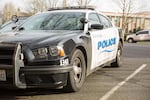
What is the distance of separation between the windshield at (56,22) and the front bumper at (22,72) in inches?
57.0

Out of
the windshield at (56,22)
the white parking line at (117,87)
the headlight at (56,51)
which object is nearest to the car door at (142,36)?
the white parking line at (117,87)

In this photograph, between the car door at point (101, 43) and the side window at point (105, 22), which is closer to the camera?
the car door at point (101, 43)

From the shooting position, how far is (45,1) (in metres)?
35.2

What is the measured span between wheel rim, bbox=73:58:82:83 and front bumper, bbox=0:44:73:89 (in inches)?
21.0

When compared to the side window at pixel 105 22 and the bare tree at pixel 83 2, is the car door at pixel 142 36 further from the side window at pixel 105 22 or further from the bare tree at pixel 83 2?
the side window at pixel 105 22

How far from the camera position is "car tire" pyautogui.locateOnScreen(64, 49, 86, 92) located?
16.7 feet

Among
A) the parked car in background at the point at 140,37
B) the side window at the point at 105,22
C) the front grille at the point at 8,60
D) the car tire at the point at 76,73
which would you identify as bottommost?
the parked car in background at the point at 140,37

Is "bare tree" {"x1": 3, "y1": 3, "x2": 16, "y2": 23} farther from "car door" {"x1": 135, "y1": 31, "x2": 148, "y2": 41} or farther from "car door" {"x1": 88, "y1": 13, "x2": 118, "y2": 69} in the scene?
"car door" {"x1": 88, "y1": 13, "x2": 118, "y2": 69}

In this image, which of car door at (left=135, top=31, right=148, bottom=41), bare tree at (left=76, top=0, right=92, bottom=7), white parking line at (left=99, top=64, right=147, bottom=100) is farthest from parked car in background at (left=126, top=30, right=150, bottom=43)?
white parking line at (left=99, top=64, right=147, bottom=100)

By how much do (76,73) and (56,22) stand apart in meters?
1.32

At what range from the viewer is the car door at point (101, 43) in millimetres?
6121

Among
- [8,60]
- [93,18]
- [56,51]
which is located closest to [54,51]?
[56,51]

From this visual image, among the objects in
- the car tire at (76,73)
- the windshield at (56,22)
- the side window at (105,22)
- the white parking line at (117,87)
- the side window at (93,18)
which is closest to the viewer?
the car tire at (76,73)

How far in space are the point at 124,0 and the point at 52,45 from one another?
3406 cm
